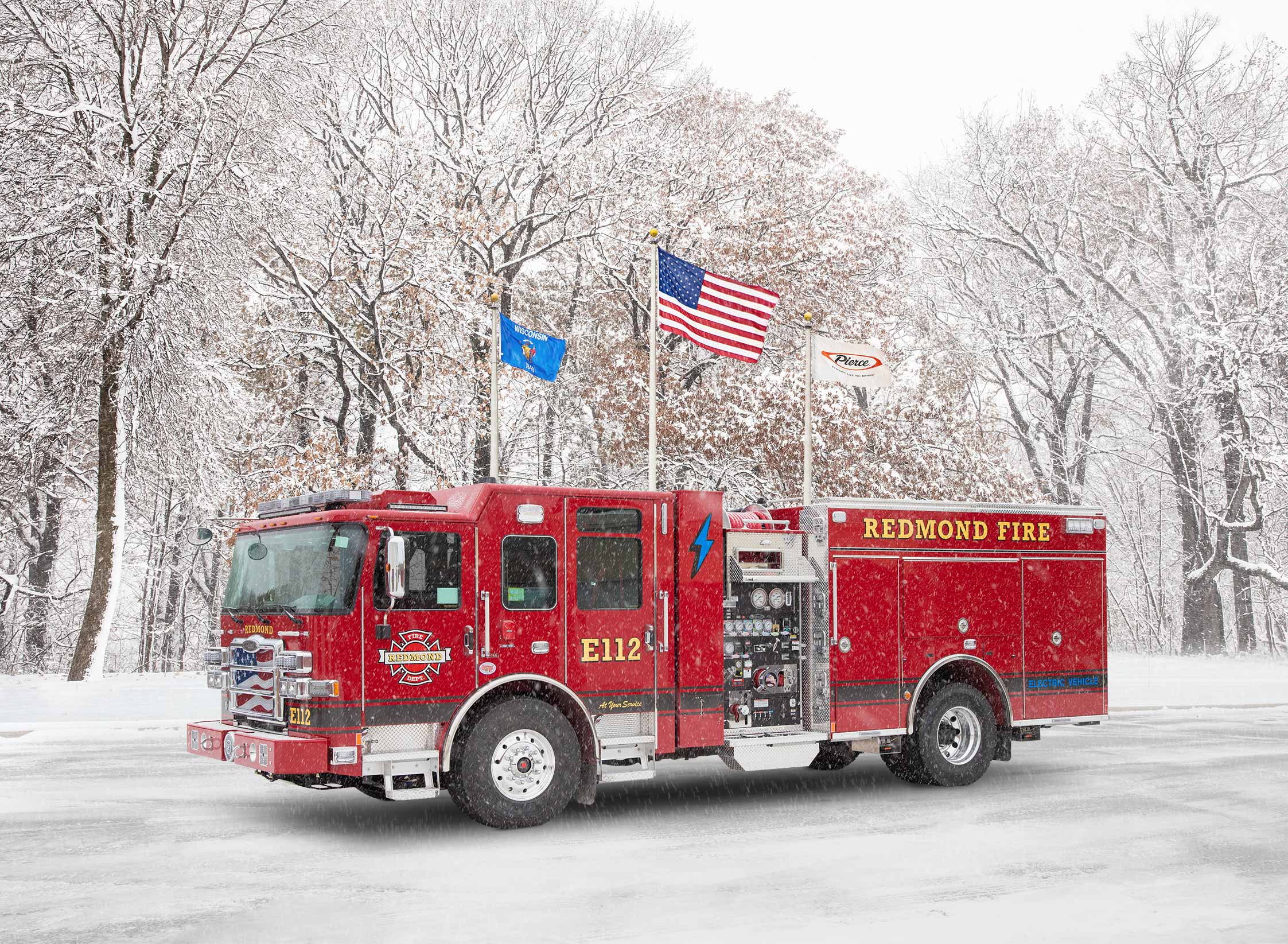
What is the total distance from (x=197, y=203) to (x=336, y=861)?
1617cm

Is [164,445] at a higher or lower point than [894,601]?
higher

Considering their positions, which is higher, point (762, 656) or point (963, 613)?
A: point (963, 613)

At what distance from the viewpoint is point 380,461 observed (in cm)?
2450

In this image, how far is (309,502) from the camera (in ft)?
32.2

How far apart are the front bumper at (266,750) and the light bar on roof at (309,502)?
171cm

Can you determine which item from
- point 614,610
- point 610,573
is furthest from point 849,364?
point 614,610

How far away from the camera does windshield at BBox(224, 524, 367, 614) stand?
30.4 feet

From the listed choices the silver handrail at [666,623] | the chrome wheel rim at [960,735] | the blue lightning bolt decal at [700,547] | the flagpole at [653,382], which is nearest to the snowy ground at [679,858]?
the chrome wheel rim at [960,735]

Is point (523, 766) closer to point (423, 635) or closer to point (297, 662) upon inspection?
point (423, 635)

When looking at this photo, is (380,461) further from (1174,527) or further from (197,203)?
(1174,527)

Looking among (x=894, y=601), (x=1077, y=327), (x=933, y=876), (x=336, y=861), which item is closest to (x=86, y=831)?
(x=336, y=861)

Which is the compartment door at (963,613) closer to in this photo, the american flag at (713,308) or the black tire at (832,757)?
the black tire at (832,757)

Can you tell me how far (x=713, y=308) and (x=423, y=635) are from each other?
9094mm

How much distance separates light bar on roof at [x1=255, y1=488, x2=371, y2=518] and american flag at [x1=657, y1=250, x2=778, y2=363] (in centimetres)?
808
